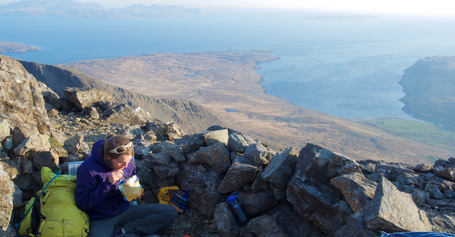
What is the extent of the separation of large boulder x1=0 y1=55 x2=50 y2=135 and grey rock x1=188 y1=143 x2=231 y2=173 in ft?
14.4

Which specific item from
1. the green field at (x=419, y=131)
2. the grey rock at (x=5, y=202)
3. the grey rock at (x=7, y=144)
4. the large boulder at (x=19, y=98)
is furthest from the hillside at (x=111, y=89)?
the green field at (x=419, y=131)

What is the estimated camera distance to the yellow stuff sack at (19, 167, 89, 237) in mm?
3420

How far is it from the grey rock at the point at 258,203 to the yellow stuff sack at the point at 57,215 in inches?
116

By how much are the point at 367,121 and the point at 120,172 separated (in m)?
106

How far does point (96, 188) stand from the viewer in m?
3.68

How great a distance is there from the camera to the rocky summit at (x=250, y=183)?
12.5ft

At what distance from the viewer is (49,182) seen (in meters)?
3.94

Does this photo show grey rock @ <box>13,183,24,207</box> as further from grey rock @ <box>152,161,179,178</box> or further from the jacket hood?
grey rock @ <box>152,161,179,178</box>

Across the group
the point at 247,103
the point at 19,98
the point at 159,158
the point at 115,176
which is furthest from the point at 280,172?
the point at 247,103

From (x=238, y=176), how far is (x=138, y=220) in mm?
2254

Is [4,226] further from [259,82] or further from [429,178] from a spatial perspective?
[259,82]

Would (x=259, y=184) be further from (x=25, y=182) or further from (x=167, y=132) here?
(x=167, y=132)

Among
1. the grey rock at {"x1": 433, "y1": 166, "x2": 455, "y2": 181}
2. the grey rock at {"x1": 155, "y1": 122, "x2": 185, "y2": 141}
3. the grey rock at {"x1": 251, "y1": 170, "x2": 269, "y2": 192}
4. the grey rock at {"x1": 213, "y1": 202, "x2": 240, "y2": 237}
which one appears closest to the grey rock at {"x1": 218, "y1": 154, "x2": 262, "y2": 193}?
the grey rock at {"x1": 251, "y1": 170, "x2": 269, "y2": 192}

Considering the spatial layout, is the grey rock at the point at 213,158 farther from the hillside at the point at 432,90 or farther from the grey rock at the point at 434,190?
the hillside at the point at 432,90
